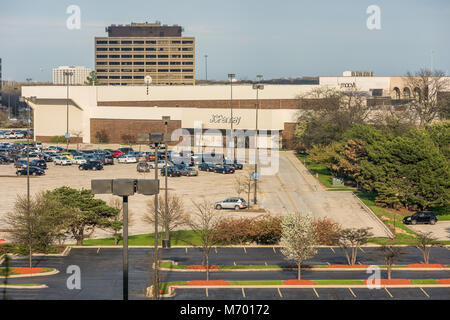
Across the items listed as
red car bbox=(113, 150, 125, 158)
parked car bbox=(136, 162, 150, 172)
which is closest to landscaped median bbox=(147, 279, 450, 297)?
parked car bbox=(136, 162, 150, 172)

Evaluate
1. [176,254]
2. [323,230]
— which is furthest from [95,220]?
[323,230]

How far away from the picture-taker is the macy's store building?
332 ft

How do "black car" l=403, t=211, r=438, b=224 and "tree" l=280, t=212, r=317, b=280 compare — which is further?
"black car" l=403, t=211, r=438, b=224

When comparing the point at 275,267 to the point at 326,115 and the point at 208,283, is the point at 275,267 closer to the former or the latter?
the point at 208,283

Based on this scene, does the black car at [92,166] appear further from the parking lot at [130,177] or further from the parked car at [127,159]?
the parked car at [127,159]

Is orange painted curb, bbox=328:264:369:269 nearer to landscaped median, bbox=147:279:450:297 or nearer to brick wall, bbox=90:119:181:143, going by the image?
landscaped median, bbox=147:279:450:297

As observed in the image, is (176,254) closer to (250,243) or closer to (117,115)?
(250,243)

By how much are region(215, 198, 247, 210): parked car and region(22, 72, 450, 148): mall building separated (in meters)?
43.5

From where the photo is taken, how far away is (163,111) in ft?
344

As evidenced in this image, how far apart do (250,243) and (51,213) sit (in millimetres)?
14689

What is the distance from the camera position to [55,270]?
36250 millimetres

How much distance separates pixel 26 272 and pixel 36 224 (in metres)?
4.39

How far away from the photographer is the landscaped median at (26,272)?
34716 mm

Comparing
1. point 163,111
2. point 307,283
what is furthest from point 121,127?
point 307,283
